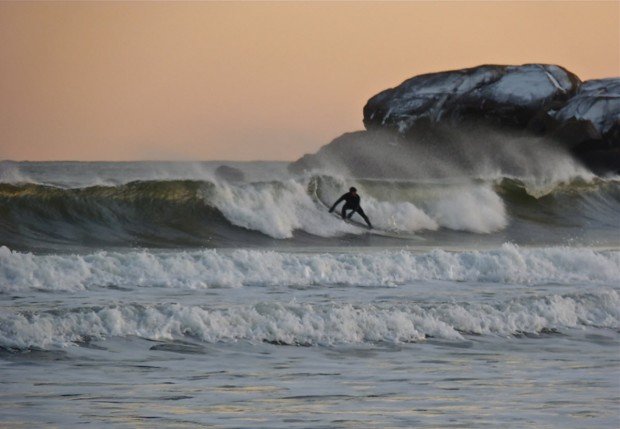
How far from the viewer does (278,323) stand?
588 inches

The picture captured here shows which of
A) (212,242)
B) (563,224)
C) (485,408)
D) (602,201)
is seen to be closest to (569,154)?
(602,201)

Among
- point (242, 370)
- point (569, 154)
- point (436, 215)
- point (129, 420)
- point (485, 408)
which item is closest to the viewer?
point (129, 420)

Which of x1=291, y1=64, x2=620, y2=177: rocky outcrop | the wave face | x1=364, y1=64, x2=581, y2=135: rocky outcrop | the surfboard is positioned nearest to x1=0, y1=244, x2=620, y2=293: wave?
the wave face

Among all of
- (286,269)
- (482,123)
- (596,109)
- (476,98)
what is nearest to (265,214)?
(286,269)

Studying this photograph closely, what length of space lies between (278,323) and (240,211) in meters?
16.3

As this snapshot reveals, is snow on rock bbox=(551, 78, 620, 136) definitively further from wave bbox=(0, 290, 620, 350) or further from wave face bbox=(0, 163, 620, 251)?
wave bbox=(0, 290, 620, 350)

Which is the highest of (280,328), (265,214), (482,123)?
(482,123)

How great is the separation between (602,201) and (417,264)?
22243mm

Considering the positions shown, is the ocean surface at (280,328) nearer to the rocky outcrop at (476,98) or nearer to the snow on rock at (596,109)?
the snow on rock at (596,109)

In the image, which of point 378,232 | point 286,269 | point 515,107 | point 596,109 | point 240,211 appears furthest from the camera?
point 515,107

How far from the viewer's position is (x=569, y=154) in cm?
5781

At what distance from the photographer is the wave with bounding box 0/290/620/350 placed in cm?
1421

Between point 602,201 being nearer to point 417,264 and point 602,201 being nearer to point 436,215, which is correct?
point 436,215

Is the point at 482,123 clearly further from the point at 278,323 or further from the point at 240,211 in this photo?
the point at 278,323
